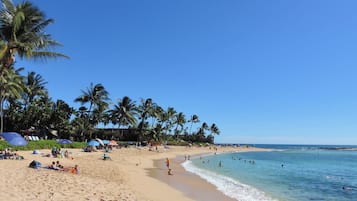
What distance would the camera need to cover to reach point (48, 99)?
46906mm

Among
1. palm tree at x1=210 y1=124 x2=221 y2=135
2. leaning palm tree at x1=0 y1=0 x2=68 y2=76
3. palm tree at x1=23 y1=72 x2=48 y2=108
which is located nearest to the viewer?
leaning palm tree at x1=0 y1=0 x2=68 y2=76

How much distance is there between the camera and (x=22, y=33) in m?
13.2

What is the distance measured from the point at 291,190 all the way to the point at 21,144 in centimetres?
2184

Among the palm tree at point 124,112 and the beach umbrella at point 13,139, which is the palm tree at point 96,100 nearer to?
the palm tree at point 124,112

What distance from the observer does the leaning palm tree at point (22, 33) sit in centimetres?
1236

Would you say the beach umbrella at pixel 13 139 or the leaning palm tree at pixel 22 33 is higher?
the leaning palm tree at pixel 22 33

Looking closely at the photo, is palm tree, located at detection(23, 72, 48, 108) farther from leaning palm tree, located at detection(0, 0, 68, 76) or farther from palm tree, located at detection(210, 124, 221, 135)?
palm tree, located at detection(210, 124, 221, 135)

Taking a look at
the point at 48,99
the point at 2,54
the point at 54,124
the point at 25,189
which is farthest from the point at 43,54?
the point at 48,99

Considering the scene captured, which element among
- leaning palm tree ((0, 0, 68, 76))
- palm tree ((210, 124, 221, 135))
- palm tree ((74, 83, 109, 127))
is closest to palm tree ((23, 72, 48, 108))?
palm tree ((74, 83, 109, 127))

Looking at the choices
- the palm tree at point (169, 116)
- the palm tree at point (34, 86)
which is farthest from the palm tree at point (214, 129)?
the palm tree at point (34, 86)

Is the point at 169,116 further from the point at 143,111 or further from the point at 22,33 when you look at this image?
the point at 22,33

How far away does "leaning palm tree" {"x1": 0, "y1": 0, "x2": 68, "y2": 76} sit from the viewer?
1236cm

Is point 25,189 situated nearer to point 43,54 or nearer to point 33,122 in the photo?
point 43,54

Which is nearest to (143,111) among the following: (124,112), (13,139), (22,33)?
(124,112)
